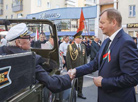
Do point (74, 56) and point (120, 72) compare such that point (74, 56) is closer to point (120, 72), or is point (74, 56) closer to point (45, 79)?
point (45, 79)

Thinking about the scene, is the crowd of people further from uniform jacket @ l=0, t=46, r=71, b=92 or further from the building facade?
the building facade

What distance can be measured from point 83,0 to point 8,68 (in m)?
50.1

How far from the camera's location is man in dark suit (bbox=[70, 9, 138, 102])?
168 cm

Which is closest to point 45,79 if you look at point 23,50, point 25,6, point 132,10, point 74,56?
point 23,50

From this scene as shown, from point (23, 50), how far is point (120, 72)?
1171 millimetres

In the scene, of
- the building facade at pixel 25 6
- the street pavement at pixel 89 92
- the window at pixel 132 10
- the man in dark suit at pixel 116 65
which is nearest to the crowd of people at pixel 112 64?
the man in dark suit at pixel 116 65

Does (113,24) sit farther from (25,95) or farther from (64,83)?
(25,95)

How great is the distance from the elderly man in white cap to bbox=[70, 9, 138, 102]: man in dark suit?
438 millimetres

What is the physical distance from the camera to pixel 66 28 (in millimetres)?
29422

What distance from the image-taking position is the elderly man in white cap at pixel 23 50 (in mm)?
1906

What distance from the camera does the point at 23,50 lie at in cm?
202

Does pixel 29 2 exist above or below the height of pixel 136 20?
above

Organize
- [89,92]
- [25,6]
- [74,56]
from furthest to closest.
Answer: [25,6]
[89,92]
[74,56]

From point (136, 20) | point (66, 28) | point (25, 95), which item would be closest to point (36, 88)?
point (25, 95)
